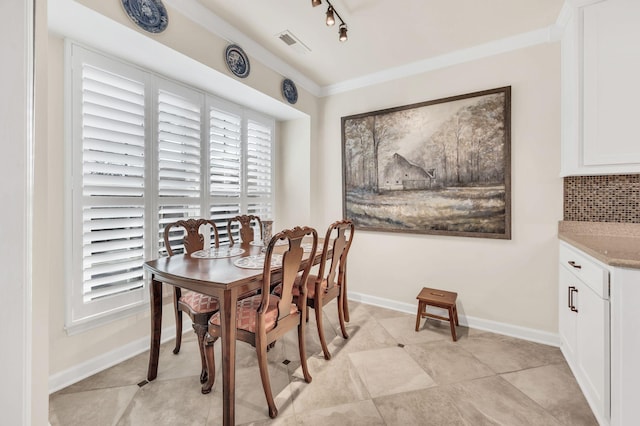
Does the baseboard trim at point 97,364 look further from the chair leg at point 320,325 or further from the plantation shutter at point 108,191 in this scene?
the chair leg at point 320,325

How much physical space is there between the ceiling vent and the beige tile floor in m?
2.81

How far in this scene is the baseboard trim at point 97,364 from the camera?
1773mm

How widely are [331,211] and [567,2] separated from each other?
281cm

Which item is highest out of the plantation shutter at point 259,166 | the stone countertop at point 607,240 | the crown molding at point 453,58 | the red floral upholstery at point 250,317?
the crown molding at point 453,58

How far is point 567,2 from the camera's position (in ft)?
6.39

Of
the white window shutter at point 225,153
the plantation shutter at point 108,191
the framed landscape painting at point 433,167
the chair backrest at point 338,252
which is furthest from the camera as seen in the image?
the white window shutter at point 225,153

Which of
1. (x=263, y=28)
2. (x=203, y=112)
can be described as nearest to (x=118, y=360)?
(x=203, y=112)

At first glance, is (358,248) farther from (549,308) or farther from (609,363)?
(609,363)

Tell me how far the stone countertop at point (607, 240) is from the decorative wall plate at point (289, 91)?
2.94 meters

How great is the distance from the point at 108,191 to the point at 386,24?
2.66m

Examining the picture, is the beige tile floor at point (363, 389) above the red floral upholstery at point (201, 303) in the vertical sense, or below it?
below

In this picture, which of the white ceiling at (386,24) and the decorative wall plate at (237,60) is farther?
the decorative wall plate at (237,60)

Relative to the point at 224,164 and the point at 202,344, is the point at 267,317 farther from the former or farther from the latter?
the point at 224,164

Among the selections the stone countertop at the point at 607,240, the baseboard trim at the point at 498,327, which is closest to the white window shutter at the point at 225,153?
the baseboard trim at the point at 498,327
